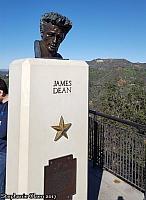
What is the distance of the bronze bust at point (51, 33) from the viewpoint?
4074 millimetres

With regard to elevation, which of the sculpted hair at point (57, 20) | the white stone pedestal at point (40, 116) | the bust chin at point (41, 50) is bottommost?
the white stone pedestal at point (40, 116)

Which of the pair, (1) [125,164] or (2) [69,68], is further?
(1) [125,164]

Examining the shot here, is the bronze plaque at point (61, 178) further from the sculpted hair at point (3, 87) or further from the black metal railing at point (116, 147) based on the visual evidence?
the black metal railing at point (116, 147)

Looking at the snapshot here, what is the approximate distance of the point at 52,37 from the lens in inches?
165

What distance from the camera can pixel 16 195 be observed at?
11.8 feet

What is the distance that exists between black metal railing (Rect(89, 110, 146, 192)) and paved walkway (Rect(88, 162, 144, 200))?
0.62 ft

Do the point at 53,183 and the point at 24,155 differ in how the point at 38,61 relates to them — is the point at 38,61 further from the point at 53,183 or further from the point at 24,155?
the point at 53,183

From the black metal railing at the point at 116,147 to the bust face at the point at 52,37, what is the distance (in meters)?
1.81

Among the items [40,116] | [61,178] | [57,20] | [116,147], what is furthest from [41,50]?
[116,147]

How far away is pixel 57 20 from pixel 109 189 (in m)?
2.72

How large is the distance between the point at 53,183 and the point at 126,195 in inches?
62.2

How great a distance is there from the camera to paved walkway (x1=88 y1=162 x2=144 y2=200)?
475 cm

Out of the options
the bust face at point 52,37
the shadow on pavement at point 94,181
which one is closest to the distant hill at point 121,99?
the shadow on pavement at point 94,181

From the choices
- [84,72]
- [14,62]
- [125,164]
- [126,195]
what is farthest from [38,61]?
[125,164]
